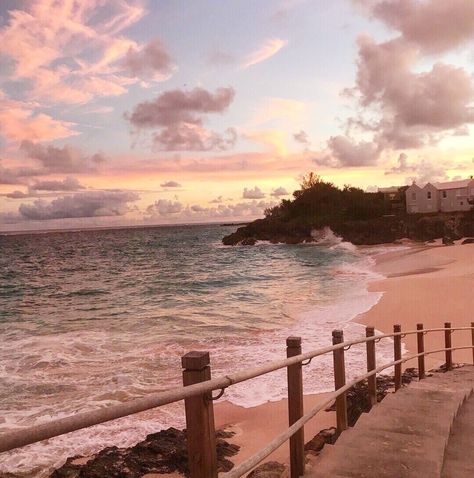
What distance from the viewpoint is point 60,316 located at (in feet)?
84.8

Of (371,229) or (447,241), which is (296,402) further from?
(371,229)

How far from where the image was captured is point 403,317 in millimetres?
18906

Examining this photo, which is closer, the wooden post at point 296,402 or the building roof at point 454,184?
the wooden post at point 296,402

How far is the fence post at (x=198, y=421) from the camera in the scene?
2.41 meters

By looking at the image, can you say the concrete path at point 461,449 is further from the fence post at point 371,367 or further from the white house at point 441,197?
the white house at point 441,197

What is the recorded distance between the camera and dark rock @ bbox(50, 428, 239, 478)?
697cm

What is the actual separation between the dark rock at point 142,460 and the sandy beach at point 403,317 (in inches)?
29.4

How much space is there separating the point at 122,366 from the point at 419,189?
81841mm

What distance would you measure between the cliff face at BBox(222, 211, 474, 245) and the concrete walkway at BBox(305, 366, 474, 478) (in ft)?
215

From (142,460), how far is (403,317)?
14.0 metres

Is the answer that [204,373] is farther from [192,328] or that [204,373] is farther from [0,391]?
[192,328]

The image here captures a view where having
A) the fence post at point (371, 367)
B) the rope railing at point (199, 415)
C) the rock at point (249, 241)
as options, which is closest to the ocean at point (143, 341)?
the fence post at point (371, 367)

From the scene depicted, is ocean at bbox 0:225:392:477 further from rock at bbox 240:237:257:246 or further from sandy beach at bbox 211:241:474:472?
rock at bbox 240:237:257:246

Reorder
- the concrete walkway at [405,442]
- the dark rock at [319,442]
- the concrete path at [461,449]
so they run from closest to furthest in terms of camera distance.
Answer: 1. the concrete walkway at [405,442]
2. the concrete path at [461,449]
3. the dark rock at [319,442]
